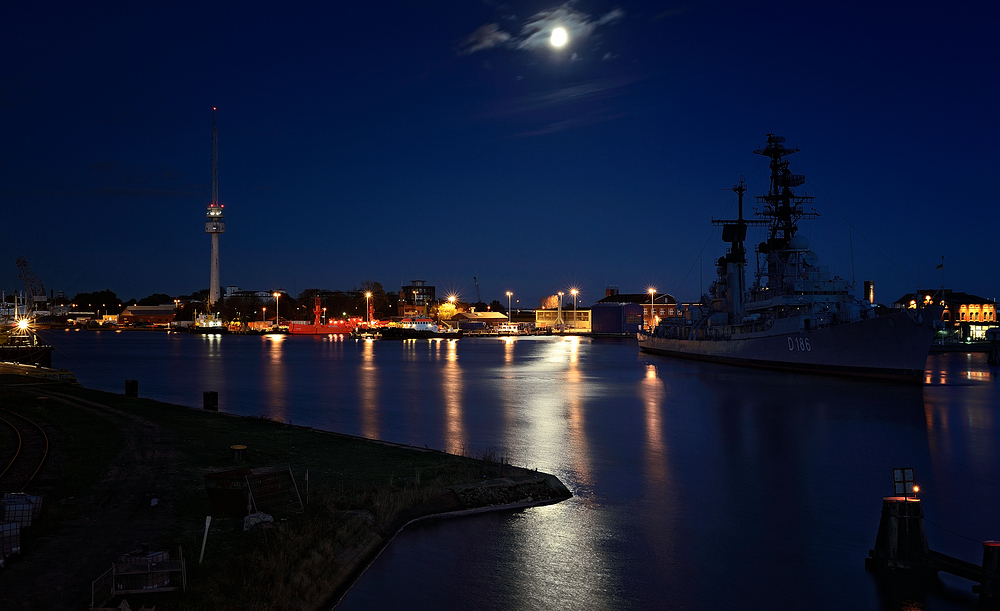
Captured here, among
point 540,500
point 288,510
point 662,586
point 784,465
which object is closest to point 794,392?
point 784,465

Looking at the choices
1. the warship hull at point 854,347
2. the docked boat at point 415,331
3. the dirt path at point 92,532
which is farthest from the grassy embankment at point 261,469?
the docked boat at point 415,331

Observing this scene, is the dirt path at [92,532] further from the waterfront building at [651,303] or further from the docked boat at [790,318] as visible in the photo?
the waterfront building at [651,303]

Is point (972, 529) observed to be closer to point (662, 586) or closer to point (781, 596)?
point (781, 596)

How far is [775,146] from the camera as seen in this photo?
2564 inches

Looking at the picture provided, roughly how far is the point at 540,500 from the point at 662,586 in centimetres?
469

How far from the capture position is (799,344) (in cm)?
5462

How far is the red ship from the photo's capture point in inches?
7549

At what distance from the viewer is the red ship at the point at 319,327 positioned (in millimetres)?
191750

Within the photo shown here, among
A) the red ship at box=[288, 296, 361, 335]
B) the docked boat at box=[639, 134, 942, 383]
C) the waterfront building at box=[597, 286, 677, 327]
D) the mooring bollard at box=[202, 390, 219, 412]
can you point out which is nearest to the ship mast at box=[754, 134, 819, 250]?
the docked boat at box=[639, 134, 942, 383]

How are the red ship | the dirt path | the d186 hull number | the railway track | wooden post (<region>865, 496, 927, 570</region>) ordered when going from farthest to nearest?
1. the red ship
2. the d186 hull number
3. the railway track
4. wooden post (<region>865, 496, 927, 570</region>)
5. the dirt path

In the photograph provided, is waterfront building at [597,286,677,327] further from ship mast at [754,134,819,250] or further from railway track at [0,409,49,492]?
railway track at [0,409,49,492]

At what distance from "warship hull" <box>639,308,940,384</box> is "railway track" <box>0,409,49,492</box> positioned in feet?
154

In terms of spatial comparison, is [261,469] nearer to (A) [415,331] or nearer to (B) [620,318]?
(A) [415,331]

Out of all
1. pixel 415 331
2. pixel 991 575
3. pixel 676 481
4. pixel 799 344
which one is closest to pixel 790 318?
pixel 799 344
